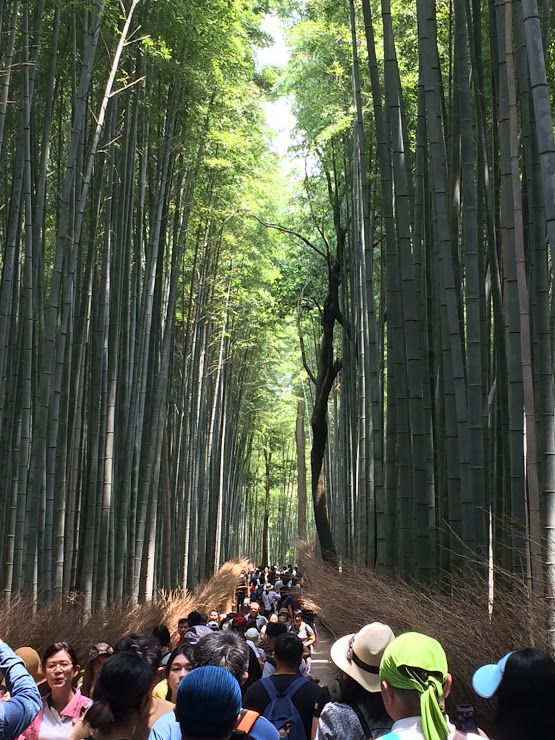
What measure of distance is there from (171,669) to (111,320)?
4642 mm

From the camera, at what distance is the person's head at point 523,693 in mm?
1286

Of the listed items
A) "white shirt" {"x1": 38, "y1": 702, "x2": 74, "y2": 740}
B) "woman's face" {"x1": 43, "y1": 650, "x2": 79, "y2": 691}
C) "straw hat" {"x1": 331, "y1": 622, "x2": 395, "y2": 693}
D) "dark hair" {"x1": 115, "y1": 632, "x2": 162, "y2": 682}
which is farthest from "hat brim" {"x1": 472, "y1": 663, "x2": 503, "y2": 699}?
"woman's face" {"x1": 43, "y1": 650, "x2": 79, "y2": 691}

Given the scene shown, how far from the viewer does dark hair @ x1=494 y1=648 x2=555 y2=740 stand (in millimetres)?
1285

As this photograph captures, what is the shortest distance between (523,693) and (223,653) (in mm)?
1249

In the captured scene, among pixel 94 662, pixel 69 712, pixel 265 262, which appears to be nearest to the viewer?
pixel 69 712

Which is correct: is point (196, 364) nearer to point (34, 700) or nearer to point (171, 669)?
point (171, 669)

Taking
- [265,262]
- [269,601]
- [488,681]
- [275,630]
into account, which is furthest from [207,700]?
[265,262]

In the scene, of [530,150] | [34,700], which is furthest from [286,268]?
[34,700]

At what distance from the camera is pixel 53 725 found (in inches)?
96.5

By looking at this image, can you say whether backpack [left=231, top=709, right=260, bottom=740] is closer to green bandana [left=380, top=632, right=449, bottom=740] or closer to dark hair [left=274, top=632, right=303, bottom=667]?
green bandana [left=380, top=632, right=449, bottom=740]

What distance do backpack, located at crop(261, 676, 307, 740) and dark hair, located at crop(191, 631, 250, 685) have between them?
44 centimetres

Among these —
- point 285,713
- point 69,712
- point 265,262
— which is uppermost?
point 265,262

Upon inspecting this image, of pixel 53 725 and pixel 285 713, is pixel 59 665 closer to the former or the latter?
pixel 53 725

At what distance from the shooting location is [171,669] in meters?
2.88
